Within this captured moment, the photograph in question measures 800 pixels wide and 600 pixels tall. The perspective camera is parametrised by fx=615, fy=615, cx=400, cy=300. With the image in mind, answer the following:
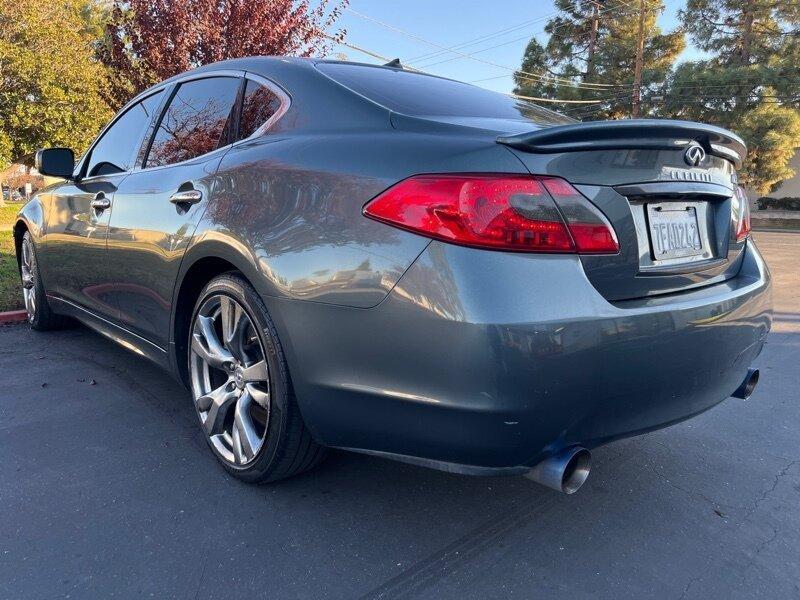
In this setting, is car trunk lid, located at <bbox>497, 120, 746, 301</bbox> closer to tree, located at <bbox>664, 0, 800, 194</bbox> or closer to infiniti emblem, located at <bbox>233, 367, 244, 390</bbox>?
infiniti emblem, located at <bbox>233, 367, 244, 390</bbox>

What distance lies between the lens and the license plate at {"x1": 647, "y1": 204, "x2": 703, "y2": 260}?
6.26 ft

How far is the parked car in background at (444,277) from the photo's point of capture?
165 cm

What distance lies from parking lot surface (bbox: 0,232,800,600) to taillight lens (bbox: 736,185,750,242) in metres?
1.03

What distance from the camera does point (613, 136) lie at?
181 cm

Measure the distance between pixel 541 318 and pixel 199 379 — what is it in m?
1.63

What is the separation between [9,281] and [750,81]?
98.6 feet

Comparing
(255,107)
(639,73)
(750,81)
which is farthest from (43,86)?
(750,81)

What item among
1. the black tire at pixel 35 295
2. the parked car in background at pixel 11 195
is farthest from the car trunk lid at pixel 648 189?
the parked car in background at pixel 11 195

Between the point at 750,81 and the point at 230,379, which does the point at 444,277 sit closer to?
the point at 230,379

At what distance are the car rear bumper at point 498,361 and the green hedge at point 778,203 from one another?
112ft

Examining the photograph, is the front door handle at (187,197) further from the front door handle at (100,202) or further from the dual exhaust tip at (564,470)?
the dual exhaust tip at (564,470)

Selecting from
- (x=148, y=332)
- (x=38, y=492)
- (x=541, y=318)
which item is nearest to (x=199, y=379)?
(x=148, y=332)

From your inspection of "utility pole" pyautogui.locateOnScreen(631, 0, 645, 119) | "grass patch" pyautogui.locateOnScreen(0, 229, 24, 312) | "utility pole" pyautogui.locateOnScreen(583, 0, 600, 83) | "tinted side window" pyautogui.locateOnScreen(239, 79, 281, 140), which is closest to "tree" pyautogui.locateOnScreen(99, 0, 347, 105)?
"grass patch" pyautogui.locateOnScreen(0, 229, 24, 312)

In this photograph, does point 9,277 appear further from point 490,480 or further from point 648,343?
point 648,343
